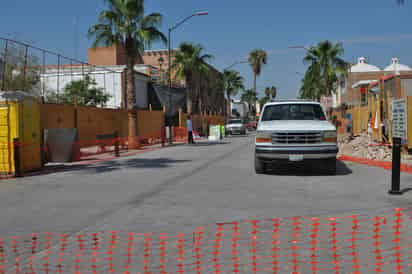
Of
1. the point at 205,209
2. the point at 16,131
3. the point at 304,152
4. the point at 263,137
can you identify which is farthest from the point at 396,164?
the point at 16,131

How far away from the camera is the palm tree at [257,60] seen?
8606 cm

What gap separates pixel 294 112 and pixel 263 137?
191cm

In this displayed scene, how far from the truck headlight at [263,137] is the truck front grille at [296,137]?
10 cm

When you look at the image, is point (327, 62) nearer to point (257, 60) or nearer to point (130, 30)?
point (130, 30)

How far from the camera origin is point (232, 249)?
5.45m

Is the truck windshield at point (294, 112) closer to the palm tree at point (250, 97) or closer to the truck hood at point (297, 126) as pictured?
the truck hood at point (297, 126)

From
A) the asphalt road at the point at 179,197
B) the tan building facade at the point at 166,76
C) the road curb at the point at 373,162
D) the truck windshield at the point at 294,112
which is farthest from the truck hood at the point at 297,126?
the tan building facade at the point at 166,76

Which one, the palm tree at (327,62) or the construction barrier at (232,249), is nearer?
the construction barrier at (232,249)

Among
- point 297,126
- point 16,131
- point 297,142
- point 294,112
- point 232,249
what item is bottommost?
point 232,249

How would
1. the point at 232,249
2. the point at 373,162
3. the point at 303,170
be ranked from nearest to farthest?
the point at 232,249
the point at 303,170
the point at 373,162

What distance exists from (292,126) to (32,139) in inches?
303

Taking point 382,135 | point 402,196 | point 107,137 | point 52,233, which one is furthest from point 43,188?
point 382,135

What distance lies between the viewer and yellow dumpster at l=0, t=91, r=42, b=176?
13094 millimetres

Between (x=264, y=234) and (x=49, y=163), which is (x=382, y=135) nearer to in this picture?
(x=49, y=163)
